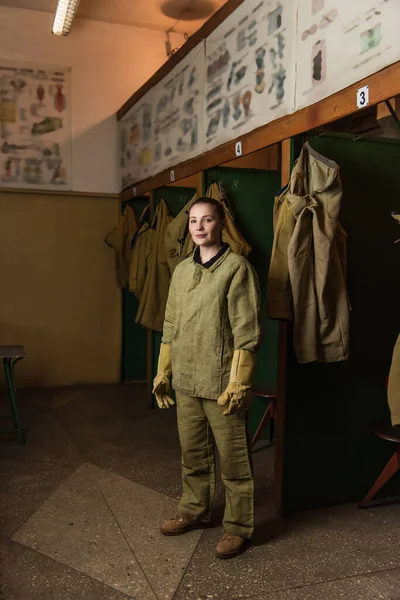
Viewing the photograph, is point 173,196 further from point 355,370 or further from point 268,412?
point 355,370

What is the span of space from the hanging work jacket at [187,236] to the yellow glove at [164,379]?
3.56ft

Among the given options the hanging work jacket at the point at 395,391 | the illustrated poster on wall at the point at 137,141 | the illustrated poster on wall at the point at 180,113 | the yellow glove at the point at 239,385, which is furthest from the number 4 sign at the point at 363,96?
the illustrated poster on wall at the point at 137,141

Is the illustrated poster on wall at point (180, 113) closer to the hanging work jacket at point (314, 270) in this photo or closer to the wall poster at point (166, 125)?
the wall poster at point (166, 125)

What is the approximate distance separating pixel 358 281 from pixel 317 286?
43 centimetres

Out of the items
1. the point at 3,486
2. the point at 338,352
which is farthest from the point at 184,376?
the point at 3,486

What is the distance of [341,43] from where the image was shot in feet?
8.02

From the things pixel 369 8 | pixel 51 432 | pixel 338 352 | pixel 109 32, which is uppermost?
pixel 109 32

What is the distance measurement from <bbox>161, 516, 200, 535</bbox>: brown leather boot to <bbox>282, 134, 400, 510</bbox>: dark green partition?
50cm

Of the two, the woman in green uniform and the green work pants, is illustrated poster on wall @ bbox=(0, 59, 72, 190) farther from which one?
the green work pants

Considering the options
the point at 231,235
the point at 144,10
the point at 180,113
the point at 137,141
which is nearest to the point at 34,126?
the point at 137,141

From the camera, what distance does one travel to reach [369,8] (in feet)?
7.45

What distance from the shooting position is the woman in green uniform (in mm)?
2400

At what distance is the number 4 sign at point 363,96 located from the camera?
231 centimetres

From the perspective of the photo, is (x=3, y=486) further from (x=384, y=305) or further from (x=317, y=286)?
(x=384, y=305)
